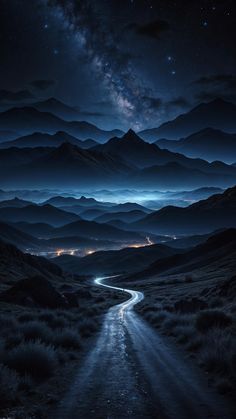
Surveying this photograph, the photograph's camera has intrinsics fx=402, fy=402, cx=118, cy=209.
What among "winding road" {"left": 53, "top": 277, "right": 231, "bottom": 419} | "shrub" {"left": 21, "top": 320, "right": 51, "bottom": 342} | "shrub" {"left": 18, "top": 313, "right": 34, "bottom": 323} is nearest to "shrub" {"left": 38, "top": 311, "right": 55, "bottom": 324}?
"shrub" {"left": 18, "top": 313, "right": 34, "bottom": 323}

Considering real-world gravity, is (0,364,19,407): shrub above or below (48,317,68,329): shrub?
above

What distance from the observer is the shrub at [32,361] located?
12250 mm

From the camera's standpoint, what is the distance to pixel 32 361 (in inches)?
498

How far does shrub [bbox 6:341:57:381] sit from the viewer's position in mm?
12250

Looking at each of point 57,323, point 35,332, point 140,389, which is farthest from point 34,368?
point 57,323

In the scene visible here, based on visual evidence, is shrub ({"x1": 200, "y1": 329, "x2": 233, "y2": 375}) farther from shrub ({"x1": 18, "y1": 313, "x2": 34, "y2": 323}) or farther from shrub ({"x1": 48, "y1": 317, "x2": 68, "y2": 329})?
shrub ({"x1": 18, "y1": 313, "x2": 34, "y2": 323})

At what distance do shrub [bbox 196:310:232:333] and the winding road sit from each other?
2.08 metres

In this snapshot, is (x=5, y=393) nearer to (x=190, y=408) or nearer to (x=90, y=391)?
(x=90, y=391)

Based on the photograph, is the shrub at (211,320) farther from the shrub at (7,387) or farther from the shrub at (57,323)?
the shrub at (7,387)

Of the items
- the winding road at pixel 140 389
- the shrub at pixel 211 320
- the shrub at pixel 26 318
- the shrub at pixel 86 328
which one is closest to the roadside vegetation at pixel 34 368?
the winding road at pixel 140 389

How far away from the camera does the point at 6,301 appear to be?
36.3 meters

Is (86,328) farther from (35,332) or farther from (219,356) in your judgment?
(219,356)

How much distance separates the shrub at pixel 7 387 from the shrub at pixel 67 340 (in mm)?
7640

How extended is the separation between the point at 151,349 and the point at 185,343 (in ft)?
5.46
